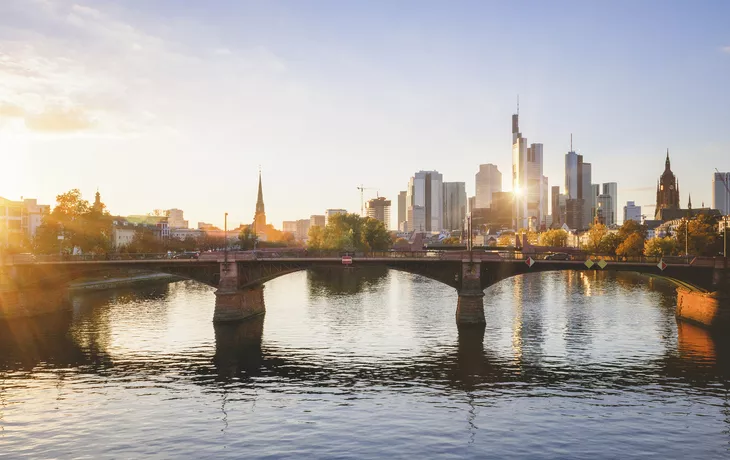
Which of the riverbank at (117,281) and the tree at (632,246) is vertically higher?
the tree at (632,246)

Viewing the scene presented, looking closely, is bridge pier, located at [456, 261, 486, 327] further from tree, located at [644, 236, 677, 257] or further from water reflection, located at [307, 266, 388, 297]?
tree, located at [644, 236, 677, 257]

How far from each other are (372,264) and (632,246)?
9933 cm

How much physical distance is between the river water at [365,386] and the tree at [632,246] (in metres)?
73.0

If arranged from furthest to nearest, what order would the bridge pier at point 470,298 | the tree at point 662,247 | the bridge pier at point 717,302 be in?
1. the tree at point 662,247
2. the bridge pier at point 470,298
3. the bridge pier at point 717,302

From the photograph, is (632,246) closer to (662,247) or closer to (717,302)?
(662,247)

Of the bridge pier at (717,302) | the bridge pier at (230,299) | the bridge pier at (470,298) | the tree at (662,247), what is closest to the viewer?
the bridge pier at (717,302)

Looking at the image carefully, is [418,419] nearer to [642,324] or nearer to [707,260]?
[642,324]

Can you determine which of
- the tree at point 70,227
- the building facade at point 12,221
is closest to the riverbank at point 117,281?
the tree at point 70,227

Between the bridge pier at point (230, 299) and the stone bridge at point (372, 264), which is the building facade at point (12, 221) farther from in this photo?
the bridge pier at point (230, 299)

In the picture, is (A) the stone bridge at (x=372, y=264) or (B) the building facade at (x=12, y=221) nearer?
(A) the stone bridge at (x=372, y=264)

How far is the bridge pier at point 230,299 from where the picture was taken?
3310 inches

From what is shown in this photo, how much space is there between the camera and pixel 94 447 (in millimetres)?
37500

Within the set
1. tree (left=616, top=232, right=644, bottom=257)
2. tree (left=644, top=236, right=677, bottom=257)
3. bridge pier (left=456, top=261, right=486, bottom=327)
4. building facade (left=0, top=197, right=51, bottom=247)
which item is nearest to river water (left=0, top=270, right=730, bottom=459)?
bridge pier (left=456, top=261, right=486, bottom=327)

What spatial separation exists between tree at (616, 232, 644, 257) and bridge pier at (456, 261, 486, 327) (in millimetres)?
92788
